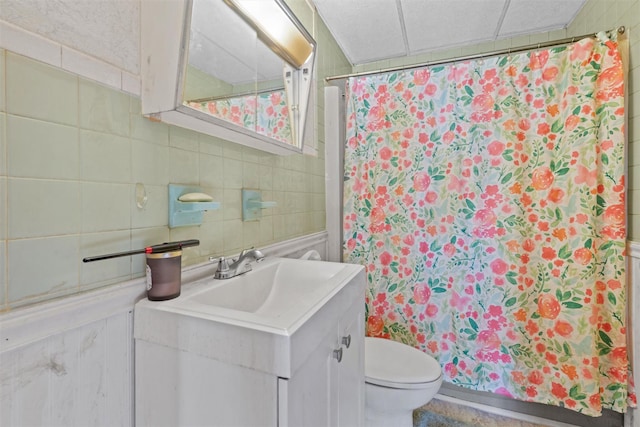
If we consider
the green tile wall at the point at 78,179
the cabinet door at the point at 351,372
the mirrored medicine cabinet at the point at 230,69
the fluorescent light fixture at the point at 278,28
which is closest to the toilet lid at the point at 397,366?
the cabinet door at the point at 351,372

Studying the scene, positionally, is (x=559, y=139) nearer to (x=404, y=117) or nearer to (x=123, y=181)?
(x=404, y=117)

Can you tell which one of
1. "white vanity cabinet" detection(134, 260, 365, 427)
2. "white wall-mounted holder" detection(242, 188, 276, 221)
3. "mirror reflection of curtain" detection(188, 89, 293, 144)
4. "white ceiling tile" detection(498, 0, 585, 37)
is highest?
"white ceiling tile" detection(498, 0, 585, 37)

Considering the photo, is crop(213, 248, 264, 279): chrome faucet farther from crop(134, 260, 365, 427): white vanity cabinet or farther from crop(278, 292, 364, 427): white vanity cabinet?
crop(278, 292, 364, 427): white vanity cabinet

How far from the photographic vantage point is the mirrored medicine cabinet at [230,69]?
71 centimetres

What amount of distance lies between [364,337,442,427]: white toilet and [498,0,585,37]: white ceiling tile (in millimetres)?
1966

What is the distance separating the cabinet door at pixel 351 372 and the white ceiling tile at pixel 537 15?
1912mm

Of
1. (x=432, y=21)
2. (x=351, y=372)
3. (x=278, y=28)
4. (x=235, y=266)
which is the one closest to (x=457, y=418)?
(x=351, y=372)

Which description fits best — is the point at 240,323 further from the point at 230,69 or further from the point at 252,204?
the point at 230,69

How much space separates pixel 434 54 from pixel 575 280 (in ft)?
5.65

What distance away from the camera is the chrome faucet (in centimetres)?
90

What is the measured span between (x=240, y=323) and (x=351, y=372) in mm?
524

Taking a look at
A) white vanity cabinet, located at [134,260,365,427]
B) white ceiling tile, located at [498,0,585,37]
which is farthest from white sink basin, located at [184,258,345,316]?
white ceiling tile, located at [498,0,585,37]

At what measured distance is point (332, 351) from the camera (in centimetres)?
77

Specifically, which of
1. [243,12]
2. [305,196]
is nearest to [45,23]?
[243,12]
